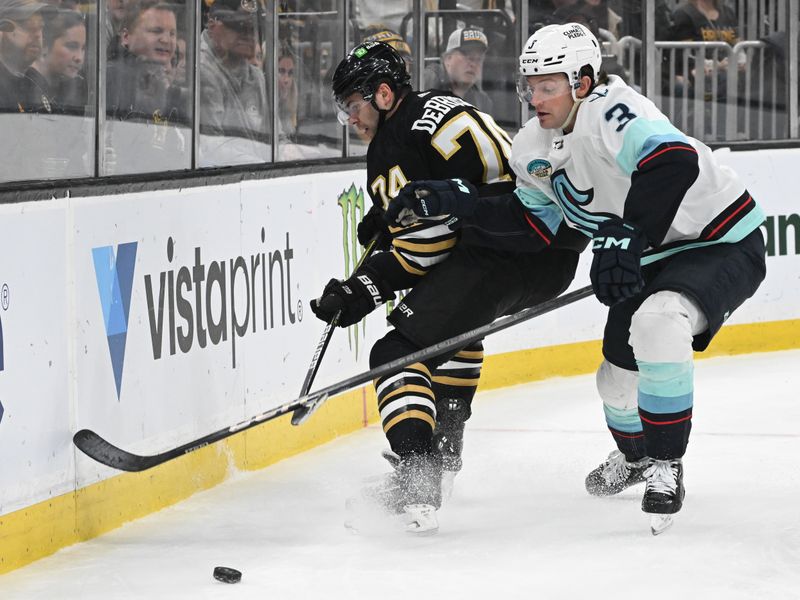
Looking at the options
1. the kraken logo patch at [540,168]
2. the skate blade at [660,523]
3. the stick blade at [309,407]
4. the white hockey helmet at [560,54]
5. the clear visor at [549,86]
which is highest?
the white hockey helmet at [560,54]

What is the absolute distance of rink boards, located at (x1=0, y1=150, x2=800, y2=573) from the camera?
11.2 feet

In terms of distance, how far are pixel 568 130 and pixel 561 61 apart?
6.7 inches

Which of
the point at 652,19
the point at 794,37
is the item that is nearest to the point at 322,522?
the point at 652,19

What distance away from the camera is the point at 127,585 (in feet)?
10.6

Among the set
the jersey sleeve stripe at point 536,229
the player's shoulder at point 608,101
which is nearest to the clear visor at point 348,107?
the jersey sleeve stripe at point 536,229

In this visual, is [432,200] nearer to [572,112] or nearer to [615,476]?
[572,112]

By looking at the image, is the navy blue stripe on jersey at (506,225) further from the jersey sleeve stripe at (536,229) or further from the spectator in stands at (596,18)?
the spectator in stands at (596,18)

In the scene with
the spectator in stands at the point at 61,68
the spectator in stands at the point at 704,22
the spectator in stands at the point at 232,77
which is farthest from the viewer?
the spectator in stands at the point at 704,22

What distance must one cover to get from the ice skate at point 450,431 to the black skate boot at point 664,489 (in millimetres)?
727

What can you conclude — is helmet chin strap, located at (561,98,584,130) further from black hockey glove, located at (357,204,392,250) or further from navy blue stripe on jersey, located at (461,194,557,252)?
black hockey glove, located at (357,204,392,250)

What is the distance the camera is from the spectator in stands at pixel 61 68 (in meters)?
3.78

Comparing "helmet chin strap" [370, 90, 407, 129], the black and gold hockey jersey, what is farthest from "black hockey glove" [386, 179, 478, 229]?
"helmet chin strap" [370, 90, 407, 129]

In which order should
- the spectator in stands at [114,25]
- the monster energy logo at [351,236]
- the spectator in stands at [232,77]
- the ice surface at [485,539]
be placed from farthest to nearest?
the monster energy logo at [351,236], the spectator in stands at [232,77], the spectator in stands at [114,25], the ice surface at [485,539]

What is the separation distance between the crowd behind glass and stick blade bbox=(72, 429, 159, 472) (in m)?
0.62
